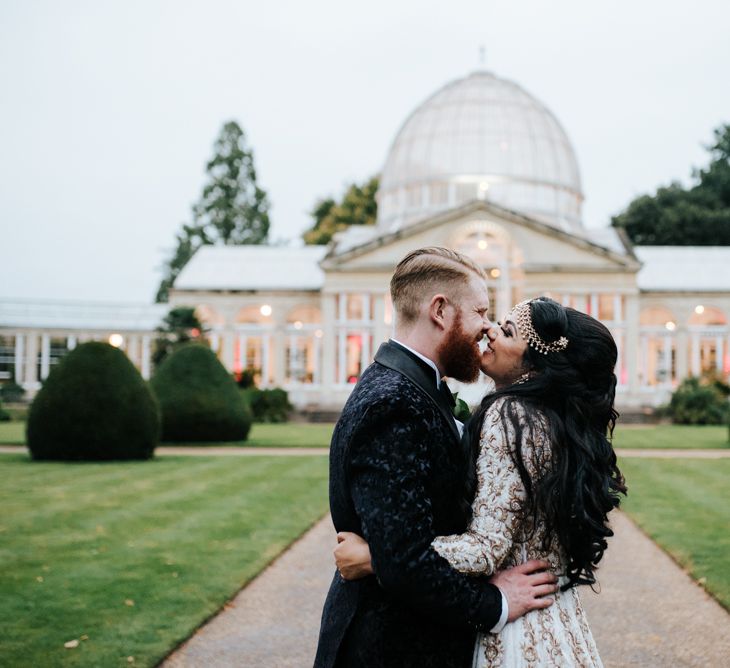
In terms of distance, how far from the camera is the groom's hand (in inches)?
121

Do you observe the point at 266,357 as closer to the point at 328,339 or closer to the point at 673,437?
the point at 328,339

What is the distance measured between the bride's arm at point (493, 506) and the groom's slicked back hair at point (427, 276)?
0.49m

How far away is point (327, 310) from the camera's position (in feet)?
136

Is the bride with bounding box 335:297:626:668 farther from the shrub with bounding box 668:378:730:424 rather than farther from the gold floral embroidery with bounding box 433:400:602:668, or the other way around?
the shrub with bounding box 668:378:730:424

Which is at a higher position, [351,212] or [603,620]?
[351,212]

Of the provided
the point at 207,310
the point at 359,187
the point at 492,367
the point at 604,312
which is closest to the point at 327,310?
the point at 207,310

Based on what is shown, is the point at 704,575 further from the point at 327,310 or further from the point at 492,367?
the point at 327,310

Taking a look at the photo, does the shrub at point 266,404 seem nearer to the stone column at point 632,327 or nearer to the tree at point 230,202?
the stone column at point 632,327

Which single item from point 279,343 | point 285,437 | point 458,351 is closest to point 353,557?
point 458,351

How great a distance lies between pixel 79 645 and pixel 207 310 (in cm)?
3886

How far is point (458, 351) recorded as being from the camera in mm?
3262

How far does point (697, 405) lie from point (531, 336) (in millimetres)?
30426

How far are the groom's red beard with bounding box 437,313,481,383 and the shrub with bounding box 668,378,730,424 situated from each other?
99.5ft

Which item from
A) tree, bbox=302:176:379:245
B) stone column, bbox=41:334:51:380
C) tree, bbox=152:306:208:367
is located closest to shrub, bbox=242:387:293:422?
tree, bbox=152:306:208:367
